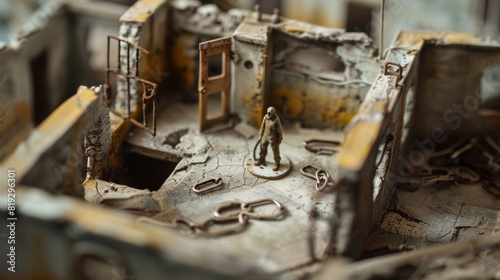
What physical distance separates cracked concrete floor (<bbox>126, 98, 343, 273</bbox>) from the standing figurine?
567mm

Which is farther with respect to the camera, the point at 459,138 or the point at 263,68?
the point at 459,138

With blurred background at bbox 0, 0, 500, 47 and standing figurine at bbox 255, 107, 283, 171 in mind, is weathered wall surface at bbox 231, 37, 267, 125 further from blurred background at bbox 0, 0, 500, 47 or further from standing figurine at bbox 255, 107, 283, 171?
blurred background at bbox 0, 0, 500, 47

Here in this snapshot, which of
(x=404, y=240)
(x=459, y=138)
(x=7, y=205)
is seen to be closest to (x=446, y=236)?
(x=404, y=240)

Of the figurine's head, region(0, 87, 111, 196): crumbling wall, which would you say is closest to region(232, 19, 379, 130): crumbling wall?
the figurine's head

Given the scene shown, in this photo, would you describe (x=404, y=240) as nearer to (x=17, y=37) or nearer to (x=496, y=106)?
(x=496, y=106)

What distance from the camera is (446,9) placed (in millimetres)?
22938

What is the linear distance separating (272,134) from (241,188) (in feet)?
4.10

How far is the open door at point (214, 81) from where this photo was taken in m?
17.6

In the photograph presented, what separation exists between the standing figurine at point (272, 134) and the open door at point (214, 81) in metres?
1.96

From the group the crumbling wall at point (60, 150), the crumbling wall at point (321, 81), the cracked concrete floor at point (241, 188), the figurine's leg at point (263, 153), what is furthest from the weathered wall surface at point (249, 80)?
the crumbling wall at point (60, 150)

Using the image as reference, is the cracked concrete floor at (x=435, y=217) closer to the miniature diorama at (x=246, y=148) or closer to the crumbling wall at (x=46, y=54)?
the miniature diorama at (x=246, y=148)

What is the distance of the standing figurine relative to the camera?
16.4 metres

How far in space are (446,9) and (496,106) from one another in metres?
3.96

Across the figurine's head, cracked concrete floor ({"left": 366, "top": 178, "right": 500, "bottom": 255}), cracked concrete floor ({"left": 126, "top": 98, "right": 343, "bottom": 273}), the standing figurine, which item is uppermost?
the figurine's head
